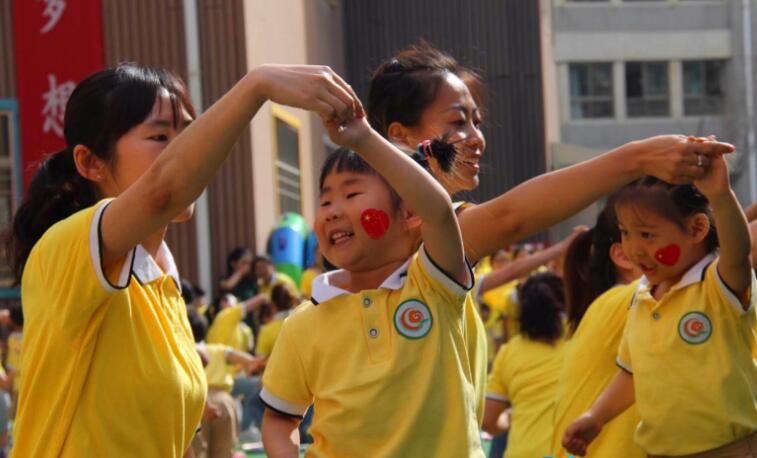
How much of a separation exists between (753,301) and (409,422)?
1.44 meters

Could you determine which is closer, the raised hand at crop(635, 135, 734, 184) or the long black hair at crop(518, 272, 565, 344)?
the raised hand at crop(635, 135, 734, 184)

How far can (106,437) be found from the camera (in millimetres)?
3322

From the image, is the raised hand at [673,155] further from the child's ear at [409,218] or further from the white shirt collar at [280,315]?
the white shirt collar at [280,315]

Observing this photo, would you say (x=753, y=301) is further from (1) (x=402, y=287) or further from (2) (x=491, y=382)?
(2) (x=491, y=382)

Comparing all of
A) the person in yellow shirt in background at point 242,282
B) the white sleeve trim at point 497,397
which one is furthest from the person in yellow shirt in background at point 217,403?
the person in yellow shirt in background at point 242,282

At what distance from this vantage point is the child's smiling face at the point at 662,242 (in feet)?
14.8

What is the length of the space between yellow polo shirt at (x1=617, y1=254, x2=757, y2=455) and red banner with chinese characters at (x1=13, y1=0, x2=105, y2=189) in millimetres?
12401

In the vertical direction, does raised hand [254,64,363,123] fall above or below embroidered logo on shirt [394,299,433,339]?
above

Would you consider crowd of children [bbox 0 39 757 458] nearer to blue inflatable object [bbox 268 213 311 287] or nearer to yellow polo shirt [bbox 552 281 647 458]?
yellow polo shirt [bbox 552 281 647 458]

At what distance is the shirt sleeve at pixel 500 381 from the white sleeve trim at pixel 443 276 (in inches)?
179

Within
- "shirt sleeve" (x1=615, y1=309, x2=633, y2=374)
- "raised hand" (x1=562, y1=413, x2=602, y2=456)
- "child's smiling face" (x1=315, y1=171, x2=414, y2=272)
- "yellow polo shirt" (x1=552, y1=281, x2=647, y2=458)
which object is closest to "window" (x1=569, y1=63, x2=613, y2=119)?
"yellow polo shirt" (x1=552, y1=281, x2=647, y2=458)

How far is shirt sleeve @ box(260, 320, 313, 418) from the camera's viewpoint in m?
3.60

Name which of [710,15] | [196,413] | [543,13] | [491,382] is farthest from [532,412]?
[710,15]

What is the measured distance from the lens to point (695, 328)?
442 centimetres
